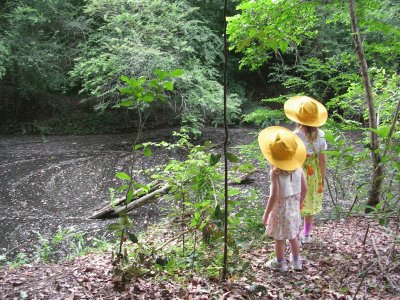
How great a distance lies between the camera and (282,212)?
3252 millimetres

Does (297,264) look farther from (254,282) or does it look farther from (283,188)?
(283,188)

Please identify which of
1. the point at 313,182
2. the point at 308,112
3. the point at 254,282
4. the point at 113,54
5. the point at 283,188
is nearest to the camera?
the point at 254,282

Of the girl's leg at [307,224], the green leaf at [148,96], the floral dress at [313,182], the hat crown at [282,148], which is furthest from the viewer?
the girl's leg at [307,224]

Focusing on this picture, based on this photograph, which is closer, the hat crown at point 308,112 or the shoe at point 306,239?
the hat crown at point 308,112

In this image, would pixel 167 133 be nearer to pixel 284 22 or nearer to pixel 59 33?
pixel 59 33

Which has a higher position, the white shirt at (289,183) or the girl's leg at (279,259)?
the white shirt at (289,183)

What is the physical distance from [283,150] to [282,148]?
0.06 feet

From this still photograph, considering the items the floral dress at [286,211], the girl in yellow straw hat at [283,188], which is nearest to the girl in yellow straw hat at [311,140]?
the girl in yellow straw hat at [283,188]

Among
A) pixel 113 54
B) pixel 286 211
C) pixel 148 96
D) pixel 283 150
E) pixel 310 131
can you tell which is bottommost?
pixel 286 211

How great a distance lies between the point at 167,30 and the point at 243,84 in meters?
5.88

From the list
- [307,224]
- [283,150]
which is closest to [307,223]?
[307,224]

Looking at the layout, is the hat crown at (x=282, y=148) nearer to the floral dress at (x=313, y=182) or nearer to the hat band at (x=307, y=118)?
the hat band at (x=307, y=118)

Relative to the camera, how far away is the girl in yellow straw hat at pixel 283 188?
122 inches

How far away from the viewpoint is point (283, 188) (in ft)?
10.5
